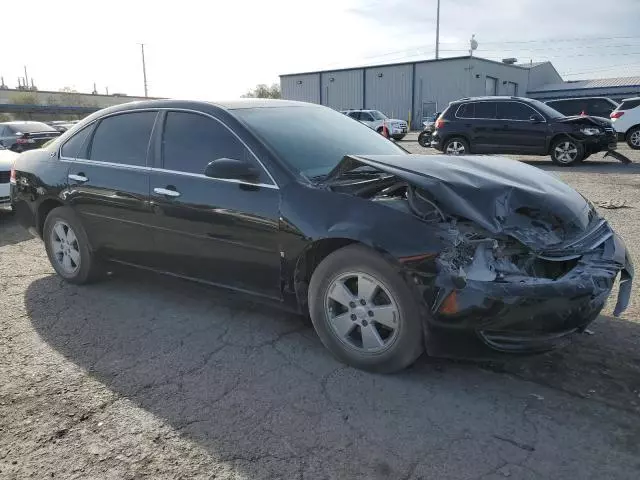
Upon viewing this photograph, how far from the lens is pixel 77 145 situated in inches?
196

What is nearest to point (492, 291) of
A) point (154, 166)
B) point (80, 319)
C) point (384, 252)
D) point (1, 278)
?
point (384, 252)

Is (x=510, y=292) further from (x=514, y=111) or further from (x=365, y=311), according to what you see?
(x=514, y=111)

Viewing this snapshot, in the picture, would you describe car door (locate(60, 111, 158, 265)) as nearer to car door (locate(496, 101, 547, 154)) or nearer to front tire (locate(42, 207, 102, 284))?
front tire (locate(42, 207, 102, 284))

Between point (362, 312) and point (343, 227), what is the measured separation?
512mm

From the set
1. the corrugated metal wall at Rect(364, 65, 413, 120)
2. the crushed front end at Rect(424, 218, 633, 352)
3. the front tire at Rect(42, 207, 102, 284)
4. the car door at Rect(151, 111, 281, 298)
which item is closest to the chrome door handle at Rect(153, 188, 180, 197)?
the car door at Rect(151, 111, 281, 298)

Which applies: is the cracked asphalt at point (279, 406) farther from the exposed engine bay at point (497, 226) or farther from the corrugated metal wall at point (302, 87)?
the corrugated metal wall at point (302, 87)

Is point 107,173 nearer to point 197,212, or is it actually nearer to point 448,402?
point 197,212

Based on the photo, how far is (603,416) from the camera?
2756 mm

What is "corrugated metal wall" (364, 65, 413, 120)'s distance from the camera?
148ft

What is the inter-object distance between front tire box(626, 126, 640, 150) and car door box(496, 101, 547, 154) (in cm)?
503

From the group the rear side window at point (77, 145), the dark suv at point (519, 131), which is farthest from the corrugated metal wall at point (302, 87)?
the rear side window at point (77, 145)

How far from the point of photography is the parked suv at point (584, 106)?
21.0 m

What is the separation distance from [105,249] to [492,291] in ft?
10.9

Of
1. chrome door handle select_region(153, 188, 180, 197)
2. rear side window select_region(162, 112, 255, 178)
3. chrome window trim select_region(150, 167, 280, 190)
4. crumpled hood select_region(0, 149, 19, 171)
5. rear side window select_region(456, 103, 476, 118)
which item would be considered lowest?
crumpled hood select_region(0, 149, 19, 171)
